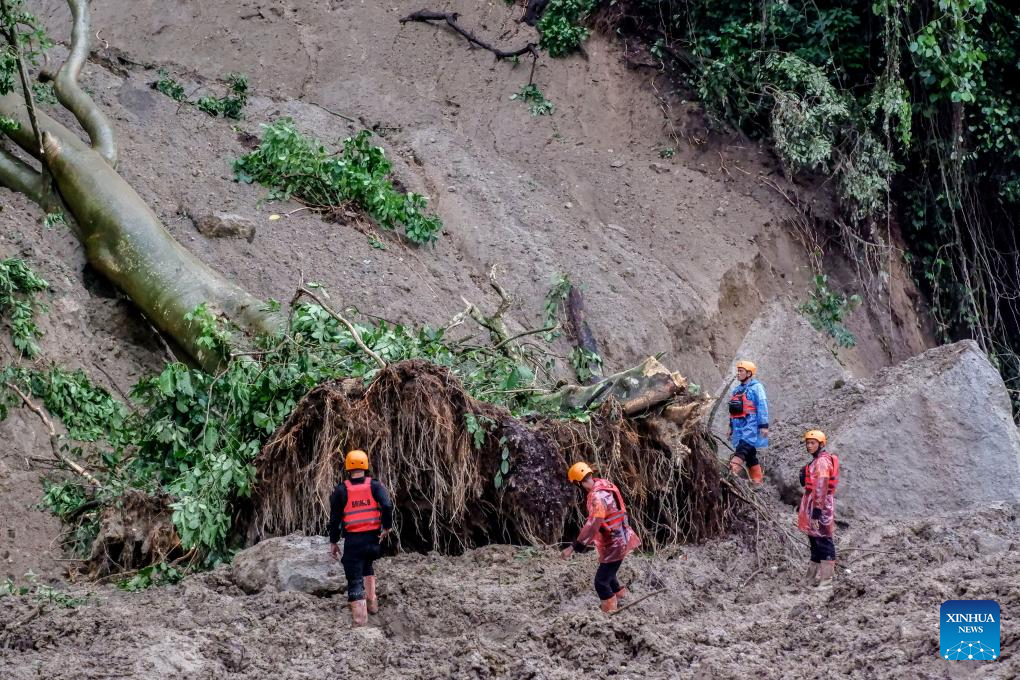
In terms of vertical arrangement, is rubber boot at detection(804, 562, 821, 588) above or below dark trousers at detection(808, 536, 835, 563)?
below

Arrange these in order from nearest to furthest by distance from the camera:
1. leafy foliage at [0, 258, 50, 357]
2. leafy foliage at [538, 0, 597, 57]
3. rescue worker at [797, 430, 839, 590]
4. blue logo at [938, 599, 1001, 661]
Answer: blue logo at [938, 599, 1001, 661] → rescue worker at [797, 430, 839, 590] → leafy foliage at [0, 258, 50, 357] → leafy foliage at [538, 0, 597, 57]

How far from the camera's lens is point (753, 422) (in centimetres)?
946

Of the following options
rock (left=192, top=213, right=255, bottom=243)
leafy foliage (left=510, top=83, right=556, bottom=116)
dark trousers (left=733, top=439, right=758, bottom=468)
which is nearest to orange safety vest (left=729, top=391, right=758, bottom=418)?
dark trousers (left=733, top=439, right=758, bottom=468)

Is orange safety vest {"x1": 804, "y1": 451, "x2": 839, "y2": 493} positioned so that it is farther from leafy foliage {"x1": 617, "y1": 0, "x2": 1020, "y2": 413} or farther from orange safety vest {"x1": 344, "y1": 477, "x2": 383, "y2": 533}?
leafy foliage {"x1": 617, "y1": 0, "x2": 1020, "y2": 413}

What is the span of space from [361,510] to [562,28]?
31.8 ft

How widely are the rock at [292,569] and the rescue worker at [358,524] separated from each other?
32 centimetres

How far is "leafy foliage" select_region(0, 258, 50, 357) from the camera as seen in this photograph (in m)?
9.19

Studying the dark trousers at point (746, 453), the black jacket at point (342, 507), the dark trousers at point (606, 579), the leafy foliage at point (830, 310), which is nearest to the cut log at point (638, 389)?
the dark trousers at point (746, 453)

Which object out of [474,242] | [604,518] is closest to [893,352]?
[474,242]

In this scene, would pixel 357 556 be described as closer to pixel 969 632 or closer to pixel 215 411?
pixel 215 411

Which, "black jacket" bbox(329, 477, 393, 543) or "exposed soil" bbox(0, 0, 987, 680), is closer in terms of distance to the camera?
"exposed soil" bbox(0, 0, 987, 680)

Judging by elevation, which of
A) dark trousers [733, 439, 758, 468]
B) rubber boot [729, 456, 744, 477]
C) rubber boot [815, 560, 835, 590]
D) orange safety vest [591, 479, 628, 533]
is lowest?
rubber boot [815, 560, 835, 590]

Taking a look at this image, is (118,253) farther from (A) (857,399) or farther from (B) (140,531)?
(A) (857,399)

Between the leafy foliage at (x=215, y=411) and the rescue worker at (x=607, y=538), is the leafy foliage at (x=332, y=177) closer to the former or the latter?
the leafy foliage at (x=215, y=411)
